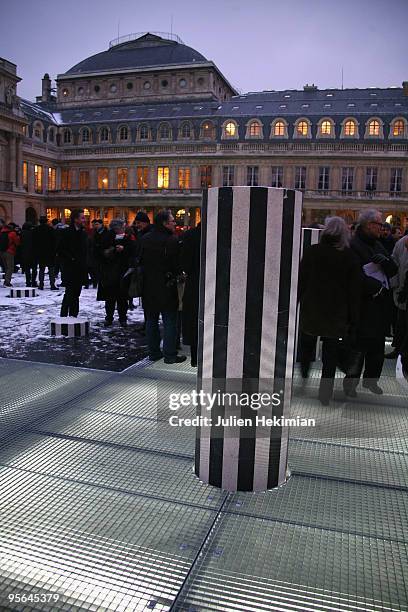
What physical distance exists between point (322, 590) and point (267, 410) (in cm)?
92

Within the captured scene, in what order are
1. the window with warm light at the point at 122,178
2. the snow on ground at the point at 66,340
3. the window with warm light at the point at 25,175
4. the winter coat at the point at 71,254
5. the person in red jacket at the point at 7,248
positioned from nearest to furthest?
1. the snow on ground at the point at 66,340
2. the winter coat at the point at 71,254
3. the person in red jacket at the point at 7,248
4. the window with warm light at the point at 25,175
5. the window with warm light at the point at 122,178

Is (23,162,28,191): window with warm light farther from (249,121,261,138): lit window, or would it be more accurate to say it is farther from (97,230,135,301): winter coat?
(97,230,135,301): winter coat

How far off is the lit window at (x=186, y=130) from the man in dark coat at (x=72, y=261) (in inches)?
1581

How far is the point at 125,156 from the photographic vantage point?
47469 millimetres

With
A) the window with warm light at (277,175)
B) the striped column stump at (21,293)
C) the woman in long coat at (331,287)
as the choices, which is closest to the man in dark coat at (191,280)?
the woman in long coat at (331,287)

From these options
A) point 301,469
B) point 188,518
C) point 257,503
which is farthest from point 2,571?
point 301,469

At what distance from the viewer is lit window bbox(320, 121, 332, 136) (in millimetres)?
43125

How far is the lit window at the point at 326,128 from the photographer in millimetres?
43125

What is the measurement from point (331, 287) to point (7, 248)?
40.4 feet

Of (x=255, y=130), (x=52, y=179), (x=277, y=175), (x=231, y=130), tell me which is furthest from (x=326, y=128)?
(x=52, y=179)

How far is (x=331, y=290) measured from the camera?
4238mm

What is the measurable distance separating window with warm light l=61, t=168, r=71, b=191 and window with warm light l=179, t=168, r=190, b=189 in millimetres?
12281

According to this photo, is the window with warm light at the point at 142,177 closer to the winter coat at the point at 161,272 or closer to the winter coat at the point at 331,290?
the winter coat at the point at 161,272

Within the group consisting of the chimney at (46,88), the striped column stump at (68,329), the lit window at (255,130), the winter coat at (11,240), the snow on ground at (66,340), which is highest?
the chimney at (46,88)
